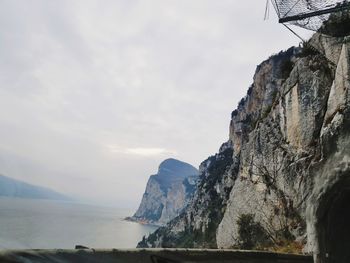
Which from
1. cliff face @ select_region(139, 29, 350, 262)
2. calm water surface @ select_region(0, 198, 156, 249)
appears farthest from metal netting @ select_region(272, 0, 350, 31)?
calm water surface @ select_region(0, 198, 156, 249)

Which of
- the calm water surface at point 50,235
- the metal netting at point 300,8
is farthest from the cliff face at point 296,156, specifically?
the calm water surface at point 50,235

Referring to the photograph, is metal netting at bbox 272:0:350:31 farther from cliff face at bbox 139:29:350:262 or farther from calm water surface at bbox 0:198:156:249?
calm water surface at bbox 0:198:156:249

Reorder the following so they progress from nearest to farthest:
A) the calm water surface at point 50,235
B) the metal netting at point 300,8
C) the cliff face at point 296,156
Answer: the cliff face at point 296,156
the metal netting at point 300,8
the calm water surface at point 50,235

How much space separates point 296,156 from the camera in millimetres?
17422

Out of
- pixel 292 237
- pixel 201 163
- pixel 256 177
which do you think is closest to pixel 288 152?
pixel 256 177

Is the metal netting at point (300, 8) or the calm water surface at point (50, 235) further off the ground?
the metal netting at point (300, 8)

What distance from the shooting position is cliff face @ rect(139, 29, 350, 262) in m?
3.94

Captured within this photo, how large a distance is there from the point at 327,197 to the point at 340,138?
607 mm

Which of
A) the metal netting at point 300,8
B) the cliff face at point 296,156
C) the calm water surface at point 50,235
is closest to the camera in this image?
the cliff face at point 296,156

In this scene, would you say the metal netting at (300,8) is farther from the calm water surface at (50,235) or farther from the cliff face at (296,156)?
the calm water surface at (50,235)

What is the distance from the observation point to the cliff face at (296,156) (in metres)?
3.94

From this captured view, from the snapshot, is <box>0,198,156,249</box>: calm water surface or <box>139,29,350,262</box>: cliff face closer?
<box>139,29,350,262</box>: cliff face

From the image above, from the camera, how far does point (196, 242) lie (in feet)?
199

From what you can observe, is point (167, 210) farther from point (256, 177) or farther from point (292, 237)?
point (292, 237)
